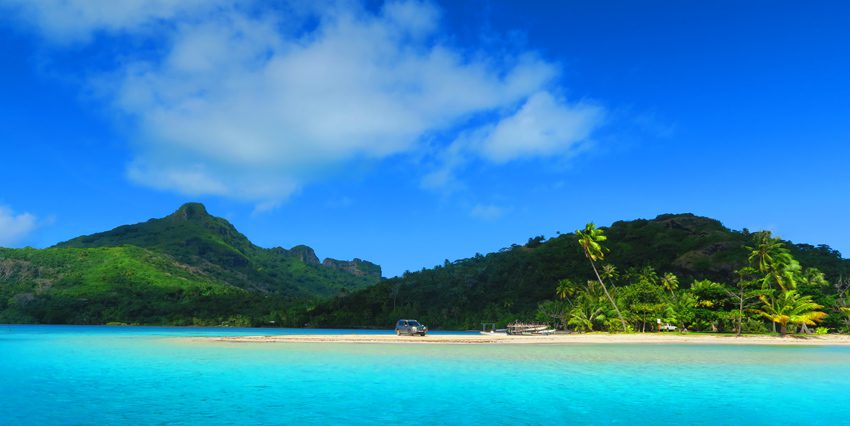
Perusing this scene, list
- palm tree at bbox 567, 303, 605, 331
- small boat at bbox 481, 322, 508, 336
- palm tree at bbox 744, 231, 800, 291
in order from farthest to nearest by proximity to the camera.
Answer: small boat at bbox 481, 322, 508, 336, palm tree at bbox 567, 303, 605, 331, palm tree at bbox 744, 231, 800, 291

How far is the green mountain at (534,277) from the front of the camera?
15600 centimetres

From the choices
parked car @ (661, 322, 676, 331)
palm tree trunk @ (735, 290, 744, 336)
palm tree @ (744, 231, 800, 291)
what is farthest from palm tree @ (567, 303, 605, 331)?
palm tree @ (744, 231, 800, 291)

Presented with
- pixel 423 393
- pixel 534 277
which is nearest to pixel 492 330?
pixel 534 277

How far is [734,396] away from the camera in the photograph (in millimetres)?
21875

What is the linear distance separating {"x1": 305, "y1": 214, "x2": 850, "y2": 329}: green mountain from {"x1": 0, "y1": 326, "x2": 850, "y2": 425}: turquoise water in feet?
369

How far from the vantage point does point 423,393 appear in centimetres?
2261

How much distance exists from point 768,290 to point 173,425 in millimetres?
81136

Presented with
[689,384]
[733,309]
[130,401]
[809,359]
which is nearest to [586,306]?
[733,309]

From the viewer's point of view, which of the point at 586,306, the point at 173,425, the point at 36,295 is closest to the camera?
the point at 173,425

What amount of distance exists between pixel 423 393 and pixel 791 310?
70.3 metres

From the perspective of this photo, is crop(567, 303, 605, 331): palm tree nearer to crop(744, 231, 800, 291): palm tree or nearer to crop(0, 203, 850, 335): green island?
crop(0, 203, 850, 335): green island

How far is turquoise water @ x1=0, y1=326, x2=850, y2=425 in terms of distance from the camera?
17.2 m

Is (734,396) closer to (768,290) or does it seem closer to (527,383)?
(527,383)

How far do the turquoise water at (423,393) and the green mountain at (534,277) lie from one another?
369 ft
